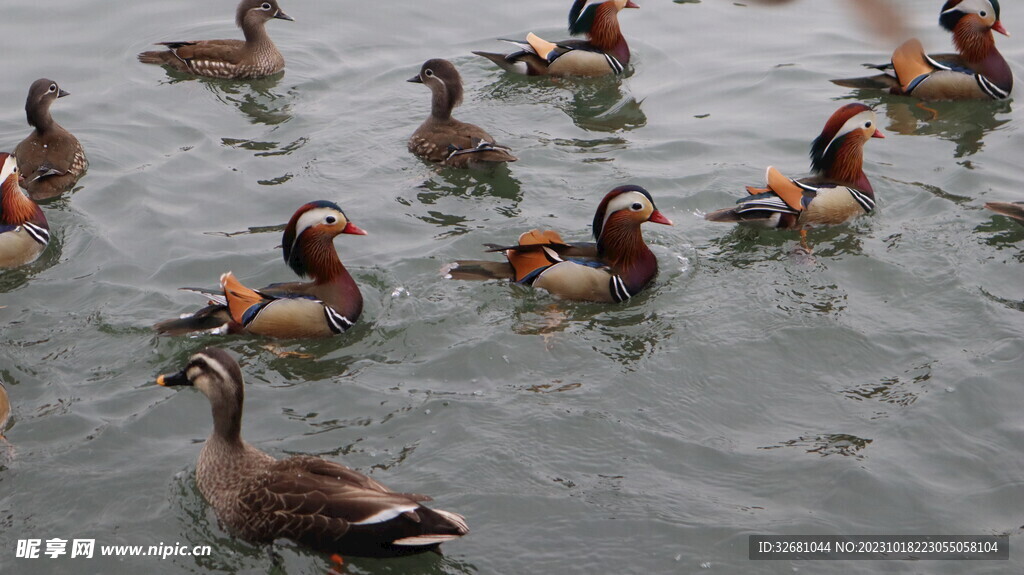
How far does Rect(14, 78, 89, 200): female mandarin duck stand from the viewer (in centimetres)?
898

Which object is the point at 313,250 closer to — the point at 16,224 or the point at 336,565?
the point at 16,224

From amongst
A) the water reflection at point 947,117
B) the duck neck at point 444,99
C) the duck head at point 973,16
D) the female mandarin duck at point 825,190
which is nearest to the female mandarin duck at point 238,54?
the duck neck at point 444,99

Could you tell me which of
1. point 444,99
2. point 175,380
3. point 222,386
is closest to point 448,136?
point 444,99

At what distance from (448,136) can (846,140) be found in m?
3.54

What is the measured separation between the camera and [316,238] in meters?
7.31

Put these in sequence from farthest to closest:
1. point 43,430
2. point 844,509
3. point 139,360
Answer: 1. point 139,360
2. point 43,430
3. point 844,509

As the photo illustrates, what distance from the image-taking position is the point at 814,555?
524 cm

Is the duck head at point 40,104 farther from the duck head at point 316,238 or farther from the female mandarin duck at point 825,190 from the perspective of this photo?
the female mandarin duck at point 825,190

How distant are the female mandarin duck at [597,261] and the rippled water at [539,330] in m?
0.15

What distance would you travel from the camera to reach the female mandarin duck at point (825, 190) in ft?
27.7

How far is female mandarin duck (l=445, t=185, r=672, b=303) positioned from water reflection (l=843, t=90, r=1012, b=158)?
4478 millimetres

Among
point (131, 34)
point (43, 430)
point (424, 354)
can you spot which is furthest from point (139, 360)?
point (131, 34)

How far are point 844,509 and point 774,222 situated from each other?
3.46 m

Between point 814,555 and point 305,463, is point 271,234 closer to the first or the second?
point 305,463
